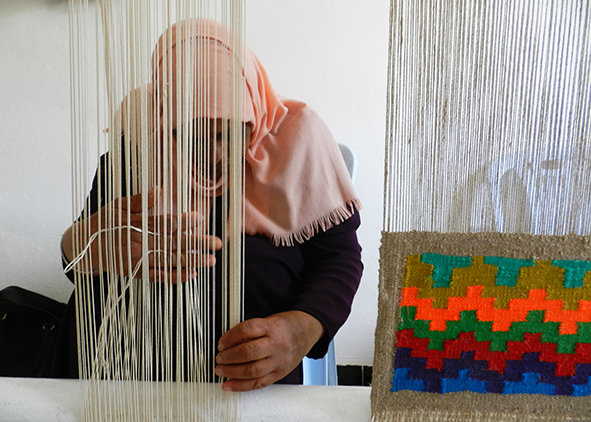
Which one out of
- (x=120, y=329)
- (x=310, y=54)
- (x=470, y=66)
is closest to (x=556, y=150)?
(x=470, y=66)

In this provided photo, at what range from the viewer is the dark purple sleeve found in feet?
2.80

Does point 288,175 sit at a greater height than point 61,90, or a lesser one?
lesser

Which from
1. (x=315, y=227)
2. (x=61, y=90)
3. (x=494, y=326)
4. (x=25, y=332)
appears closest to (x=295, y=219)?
(x=315, y=227)

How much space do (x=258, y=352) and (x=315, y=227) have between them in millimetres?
358

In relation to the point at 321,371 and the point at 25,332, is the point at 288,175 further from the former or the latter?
the point at 25,332

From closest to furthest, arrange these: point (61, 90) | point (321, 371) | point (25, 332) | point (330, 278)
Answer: point (330, 278), point (321, 371), point (25, 332), point (61, 90)

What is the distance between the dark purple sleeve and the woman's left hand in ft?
0.29

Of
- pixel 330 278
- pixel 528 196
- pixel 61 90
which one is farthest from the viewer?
pixel 61 90

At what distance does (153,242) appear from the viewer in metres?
0.63

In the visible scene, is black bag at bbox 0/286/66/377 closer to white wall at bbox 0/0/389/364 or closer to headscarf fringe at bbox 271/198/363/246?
white wall at bbox 0/0/389/364

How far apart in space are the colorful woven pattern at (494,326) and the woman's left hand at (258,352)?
0.18 metres

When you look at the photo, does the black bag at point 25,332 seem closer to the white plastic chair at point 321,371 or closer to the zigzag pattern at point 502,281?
the white plastic chair at point 321,371

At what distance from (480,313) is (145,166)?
1.59 ft

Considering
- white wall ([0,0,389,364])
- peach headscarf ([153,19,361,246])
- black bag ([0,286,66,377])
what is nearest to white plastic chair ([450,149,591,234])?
peach headscarf ([153,19,361,246])
